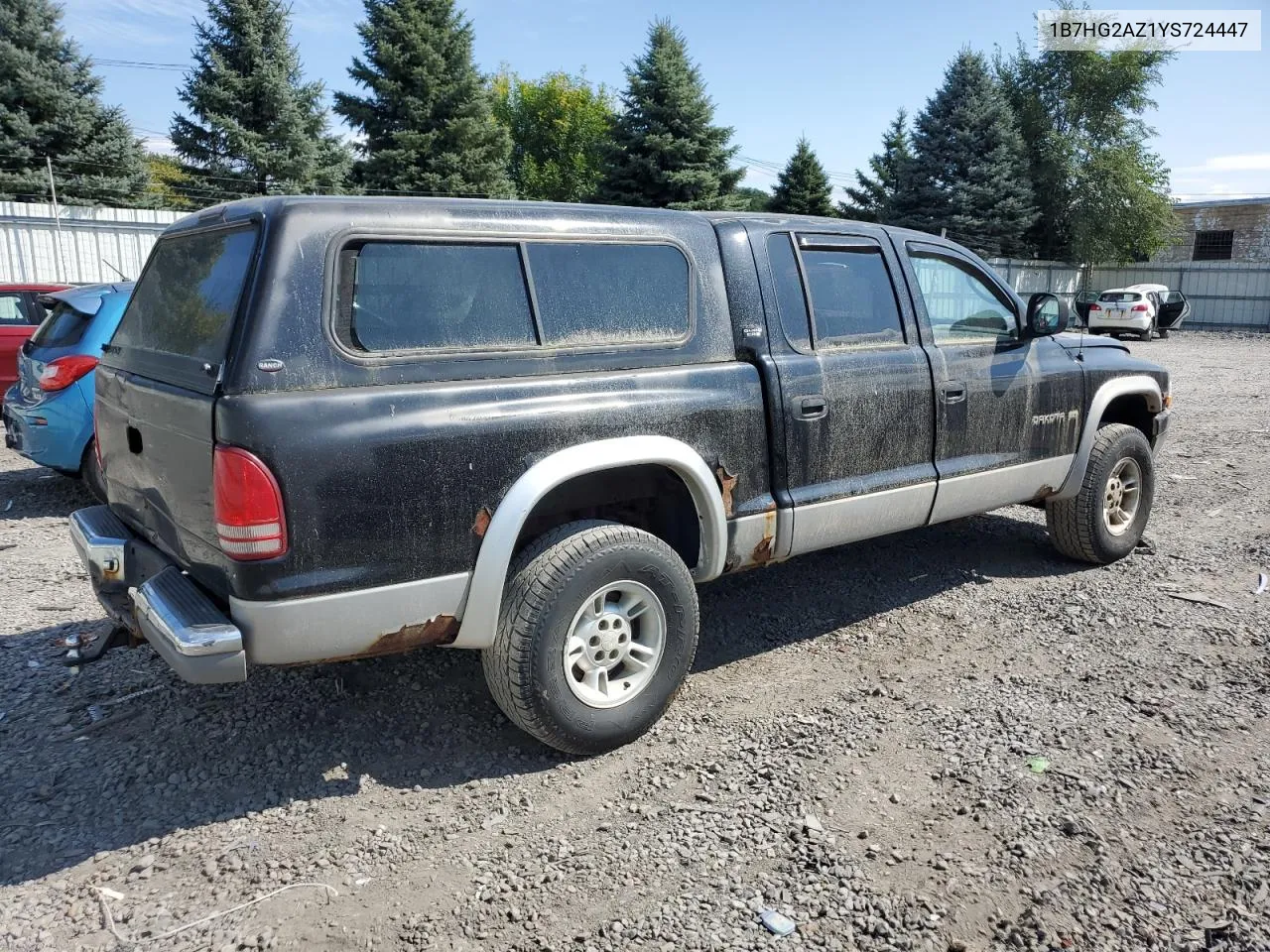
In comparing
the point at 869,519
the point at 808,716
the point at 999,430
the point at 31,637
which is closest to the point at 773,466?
the point at 869,519

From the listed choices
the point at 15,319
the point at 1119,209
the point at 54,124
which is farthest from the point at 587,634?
the point at 1119,209

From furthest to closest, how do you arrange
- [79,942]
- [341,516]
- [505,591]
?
[505,591] → [341,516] → [79,942]

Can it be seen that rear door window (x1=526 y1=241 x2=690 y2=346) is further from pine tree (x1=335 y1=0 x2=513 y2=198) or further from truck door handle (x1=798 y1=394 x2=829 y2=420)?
pine tree (x1=335 y1=0 x2=513 y2=198)

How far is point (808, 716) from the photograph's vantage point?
12.9 feet

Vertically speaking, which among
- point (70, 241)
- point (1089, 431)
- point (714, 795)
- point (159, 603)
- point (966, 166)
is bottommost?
point (714, 795)

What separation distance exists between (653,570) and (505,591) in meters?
0.57

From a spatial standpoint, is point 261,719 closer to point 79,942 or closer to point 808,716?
point 79,942

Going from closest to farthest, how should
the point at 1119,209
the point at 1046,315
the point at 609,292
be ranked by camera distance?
the point at 609,292, the point at 1046,315, the point at 1119,209

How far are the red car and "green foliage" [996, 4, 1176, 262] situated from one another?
38375 millimetres

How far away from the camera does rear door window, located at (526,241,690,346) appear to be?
3537 millimetres

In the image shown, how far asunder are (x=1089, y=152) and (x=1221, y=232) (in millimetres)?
6240

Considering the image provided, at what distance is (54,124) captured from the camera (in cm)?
2520

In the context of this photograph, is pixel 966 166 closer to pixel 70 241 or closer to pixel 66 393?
pixel 70 241

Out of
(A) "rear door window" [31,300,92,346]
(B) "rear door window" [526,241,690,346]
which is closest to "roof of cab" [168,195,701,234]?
(B) "rear door window" [526,241,690,346]
